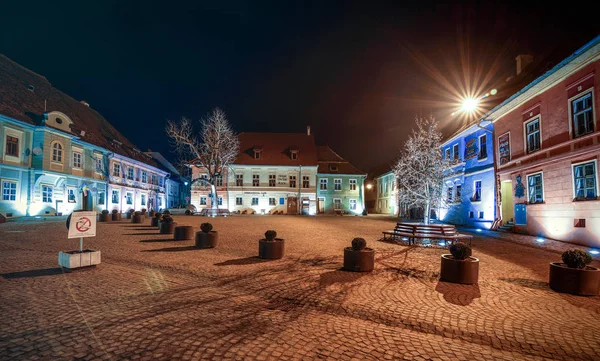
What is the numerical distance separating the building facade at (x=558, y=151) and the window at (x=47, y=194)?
36.4 meters

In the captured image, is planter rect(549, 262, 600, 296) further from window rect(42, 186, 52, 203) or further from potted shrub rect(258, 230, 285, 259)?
window rect(42, 186, 52, 203)

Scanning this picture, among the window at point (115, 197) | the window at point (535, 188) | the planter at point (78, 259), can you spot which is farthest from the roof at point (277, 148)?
the planter at point (78, 259)

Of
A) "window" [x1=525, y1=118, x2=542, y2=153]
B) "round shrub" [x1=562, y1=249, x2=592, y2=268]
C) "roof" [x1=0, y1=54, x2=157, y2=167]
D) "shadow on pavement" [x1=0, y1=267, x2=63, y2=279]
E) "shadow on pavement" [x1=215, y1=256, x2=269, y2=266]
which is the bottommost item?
"shadow on pavement" [x1=215, y1=256, x2=269, y2=266]

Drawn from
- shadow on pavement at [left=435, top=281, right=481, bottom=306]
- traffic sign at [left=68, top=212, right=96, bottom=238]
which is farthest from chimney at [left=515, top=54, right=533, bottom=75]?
traffic sign at [left=68, top=212, right=96, bottom=238]

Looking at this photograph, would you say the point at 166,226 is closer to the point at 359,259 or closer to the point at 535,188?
the point at 359,259

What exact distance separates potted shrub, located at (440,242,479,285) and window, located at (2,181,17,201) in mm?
31040

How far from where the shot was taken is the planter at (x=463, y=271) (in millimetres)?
7451

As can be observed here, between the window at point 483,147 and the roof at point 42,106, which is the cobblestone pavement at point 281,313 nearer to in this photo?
the window at point 483,147

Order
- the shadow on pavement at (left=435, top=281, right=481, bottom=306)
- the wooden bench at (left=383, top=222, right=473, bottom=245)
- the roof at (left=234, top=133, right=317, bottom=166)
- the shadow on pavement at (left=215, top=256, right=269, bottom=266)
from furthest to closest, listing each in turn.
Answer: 1. the roof at (left=234, top=133, right=317, bottom=166)
2. the wooden bench at (left=383, top=222, right=473, bottom=245)
3. the shadow on pavement at (left=215, top=256, right=269, bottom=266)
4. the shadow on pavement at (left=435, top=281, right=481, bottom=306)

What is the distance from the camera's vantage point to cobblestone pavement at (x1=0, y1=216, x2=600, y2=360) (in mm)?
4156

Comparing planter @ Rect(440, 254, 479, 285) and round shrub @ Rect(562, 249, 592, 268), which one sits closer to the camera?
round shrub @ Rect(562, 249, 592, 268)

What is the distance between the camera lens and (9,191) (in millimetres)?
24516

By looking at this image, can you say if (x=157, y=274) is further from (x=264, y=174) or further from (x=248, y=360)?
(x=264, y=174)

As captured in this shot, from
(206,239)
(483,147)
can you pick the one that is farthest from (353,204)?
(206,239)
